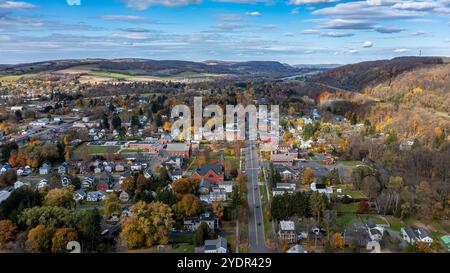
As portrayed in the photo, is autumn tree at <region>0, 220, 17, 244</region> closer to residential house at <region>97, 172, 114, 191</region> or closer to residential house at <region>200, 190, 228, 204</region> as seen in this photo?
residential house at <region>97, 172, 114, 191</region>

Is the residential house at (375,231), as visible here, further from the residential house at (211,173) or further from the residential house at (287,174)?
the residential house at (211,173)

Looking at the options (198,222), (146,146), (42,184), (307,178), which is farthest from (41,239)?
(146,146)

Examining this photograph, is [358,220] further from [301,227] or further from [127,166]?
[127,166]

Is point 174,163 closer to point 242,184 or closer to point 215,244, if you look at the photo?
point 242,184

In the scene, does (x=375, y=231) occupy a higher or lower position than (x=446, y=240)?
higher

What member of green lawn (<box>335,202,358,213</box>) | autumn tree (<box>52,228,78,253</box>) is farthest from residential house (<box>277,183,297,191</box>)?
autumn tree (<box>52,228,78,253</box>)

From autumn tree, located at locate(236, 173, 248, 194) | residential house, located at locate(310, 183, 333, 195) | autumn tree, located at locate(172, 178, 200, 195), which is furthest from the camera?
autumn tree, located at locate(236, 173, 248, 194)
